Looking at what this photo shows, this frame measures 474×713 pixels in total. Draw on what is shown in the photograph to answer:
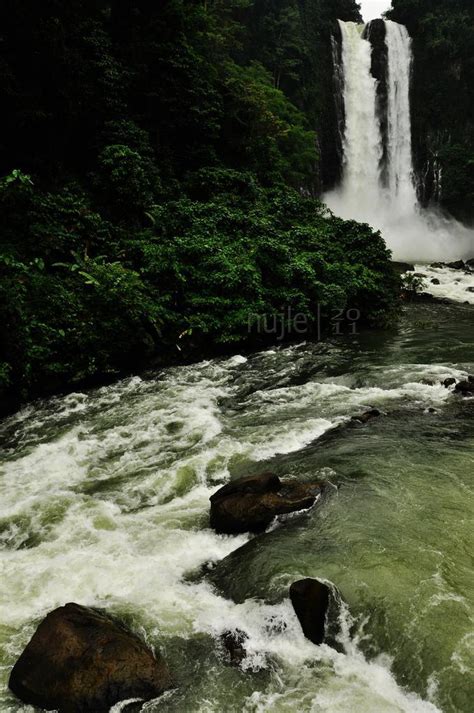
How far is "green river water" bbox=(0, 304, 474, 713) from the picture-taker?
3.51 metres

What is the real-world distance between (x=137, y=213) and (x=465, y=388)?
35.8ft

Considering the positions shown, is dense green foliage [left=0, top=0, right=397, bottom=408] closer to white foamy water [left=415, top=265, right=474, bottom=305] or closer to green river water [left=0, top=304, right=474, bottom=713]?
green river water [left=0, top=304, right=474, bottom=713]

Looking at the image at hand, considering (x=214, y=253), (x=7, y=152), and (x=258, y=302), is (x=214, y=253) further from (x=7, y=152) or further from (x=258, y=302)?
(x=7, y=152)

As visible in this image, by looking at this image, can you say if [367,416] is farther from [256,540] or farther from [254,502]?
[256,540]

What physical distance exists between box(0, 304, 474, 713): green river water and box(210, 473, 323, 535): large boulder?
17 cm

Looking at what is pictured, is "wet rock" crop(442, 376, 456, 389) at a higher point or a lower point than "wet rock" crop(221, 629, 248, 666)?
higher

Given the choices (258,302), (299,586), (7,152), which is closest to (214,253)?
(258,302)

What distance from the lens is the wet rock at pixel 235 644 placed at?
12.0ft

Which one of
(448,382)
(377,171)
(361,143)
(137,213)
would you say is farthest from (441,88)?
(448,382)

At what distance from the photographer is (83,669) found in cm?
331

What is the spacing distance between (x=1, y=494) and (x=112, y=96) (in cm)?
1410

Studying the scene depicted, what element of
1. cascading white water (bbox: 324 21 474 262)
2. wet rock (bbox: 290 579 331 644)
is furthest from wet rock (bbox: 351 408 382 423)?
cascading white water (bbox: 324 21 474 262)

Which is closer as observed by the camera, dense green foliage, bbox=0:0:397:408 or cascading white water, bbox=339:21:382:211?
dense green foliage, bbox=0:0:397:408

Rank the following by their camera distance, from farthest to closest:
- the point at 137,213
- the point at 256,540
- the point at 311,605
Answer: the point at 137,213
the point at 256,540
the point at 311,605
